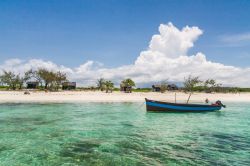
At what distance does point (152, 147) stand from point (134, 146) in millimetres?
885

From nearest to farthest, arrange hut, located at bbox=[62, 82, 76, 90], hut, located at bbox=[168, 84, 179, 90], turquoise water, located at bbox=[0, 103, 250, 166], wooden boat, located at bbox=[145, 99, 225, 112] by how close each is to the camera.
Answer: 1. turquoise water, located at bbox=[0, 103, 250, 166]
2. wooden boat, located at bbox=[145, 99, 225, 112]
3. hut, located at bbox=[62, 82, 76, 90]
4. hut, located at bbox=[168, 84, 179, 90]

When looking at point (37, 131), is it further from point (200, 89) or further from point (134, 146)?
point (200, 89)

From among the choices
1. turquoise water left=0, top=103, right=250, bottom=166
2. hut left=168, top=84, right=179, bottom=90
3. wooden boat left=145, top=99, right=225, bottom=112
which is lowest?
turquoise water left=0, top=103, right=250, bottom=166

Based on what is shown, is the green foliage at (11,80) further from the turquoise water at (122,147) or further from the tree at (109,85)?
the turquoise water at (122,147)

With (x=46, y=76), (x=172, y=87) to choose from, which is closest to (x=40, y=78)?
(x=46, y=76)

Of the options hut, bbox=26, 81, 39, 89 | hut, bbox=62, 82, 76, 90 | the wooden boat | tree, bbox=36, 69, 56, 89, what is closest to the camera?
the wooden boat

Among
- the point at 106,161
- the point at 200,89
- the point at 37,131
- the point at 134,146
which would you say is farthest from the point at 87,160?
the point at 200,89

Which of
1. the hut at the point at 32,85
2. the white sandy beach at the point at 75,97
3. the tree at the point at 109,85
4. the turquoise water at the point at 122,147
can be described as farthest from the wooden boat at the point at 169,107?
the hut at the point at 32,85

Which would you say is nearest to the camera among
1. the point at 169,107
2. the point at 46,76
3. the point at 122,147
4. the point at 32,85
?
the point at 122,147

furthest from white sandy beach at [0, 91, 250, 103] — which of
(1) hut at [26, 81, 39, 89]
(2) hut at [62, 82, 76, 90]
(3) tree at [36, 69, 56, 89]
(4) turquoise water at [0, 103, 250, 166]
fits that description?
(4) turquoise water at [0, 103, 250, 166]

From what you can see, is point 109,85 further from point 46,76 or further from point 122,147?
point 122,147

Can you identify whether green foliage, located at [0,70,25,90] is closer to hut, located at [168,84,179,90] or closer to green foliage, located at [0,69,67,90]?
green foliage, located at [0,69,67,90]

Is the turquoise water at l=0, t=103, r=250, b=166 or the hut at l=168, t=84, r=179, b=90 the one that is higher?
the hut at l=168, t=84, r=179, b=90

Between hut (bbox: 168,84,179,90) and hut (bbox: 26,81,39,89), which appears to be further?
hut (bbox: 168,84,179,90)
